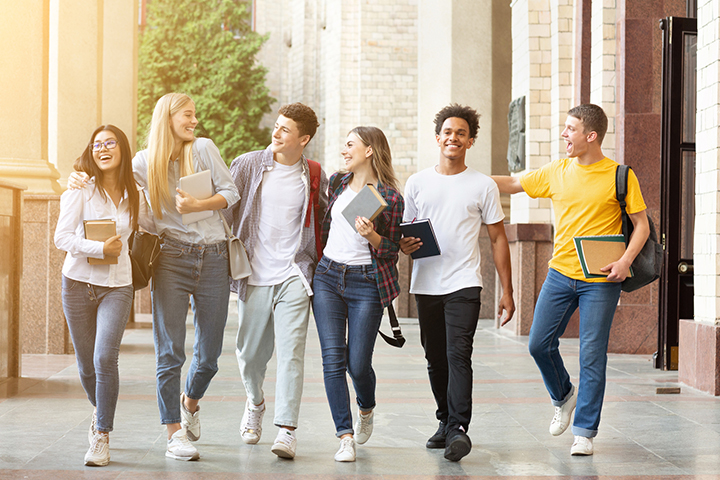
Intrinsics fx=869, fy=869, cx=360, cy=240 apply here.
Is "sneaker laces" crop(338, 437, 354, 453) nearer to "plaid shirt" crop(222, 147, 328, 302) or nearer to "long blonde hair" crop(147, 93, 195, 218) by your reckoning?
"plaid shirt" crop(222, 147, 328, 302)

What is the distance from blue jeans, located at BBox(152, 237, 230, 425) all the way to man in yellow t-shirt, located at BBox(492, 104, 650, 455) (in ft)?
6.23

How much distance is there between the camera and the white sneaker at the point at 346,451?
492 cm

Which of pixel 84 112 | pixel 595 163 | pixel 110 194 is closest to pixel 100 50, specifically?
pixel 84 112

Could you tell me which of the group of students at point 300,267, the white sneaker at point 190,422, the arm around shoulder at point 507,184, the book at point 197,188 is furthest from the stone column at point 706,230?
the book at point 197,188

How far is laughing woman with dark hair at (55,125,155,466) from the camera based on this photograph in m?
4.80

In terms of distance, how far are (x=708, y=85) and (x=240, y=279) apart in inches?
189

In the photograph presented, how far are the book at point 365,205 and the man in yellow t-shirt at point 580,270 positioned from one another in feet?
3.61

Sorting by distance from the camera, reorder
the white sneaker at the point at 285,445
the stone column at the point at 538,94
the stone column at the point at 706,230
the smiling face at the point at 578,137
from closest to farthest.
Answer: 1. the white sneaker at the point at 285,445
2. the smiling face at the point at 578,137
3. the stone column at the point at 706,230
4. the stone column at the point at 538,94

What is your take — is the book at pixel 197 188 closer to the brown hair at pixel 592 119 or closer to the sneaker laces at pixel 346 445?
the sneaker laces at pixel 346 445

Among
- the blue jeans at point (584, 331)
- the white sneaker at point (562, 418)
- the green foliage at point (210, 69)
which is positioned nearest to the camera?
the blue jeans at point (584, 331)

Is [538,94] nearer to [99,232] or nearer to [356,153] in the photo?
[356,153]

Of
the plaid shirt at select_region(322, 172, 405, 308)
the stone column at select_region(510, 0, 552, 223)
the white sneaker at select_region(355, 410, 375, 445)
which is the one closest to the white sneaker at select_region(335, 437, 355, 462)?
the white sneaker at select_region(355, 410, 375, 445)

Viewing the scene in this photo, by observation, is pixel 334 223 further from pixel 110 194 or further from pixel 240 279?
pixel 110 194

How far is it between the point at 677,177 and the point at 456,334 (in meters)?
4.81
